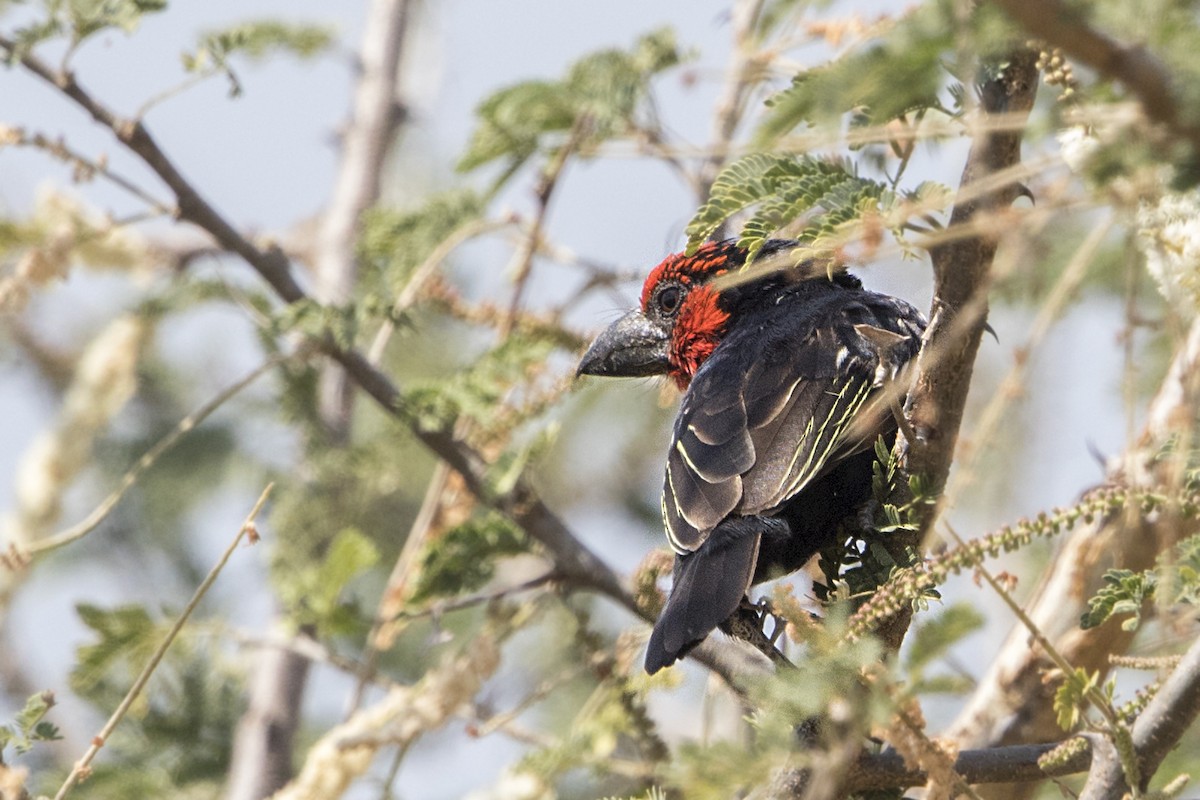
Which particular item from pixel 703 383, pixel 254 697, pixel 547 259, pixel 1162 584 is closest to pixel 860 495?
pixel 703 383

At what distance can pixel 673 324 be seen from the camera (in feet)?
11.4

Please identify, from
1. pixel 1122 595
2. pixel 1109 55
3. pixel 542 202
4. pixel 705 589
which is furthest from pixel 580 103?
pixel 1109 55

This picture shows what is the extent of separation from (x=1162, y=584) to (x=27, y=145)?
2192 millimetres

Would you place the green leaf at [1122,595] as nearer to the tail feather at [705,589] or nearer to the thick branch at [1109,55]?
the tail feather at [705,589]

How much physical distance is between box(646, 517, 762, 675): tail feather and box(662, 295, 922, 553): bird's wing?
35mm

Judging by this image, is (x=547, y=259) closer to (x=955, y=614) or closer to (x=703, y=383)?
(x=703, y=383)

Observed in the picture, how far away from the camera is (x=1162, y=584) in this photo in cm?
148

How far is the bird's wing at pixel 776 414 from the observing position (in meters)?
2.50

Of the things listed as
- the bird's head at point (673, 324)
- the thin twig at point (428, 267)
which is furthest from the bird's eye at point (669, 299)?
the thin twig at point (428, 267)

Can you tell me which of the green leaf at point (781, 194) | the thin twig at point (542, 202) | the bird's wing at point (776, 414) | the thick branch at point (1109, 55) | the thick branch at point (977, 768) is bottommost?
the thick branch at point (977, 768)

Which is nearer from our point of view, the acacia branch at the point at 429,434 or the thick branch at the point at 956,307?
the thick branch at the point at 956,307

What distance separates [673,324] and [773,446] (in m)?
0.97

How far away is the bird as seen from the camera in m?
2.36

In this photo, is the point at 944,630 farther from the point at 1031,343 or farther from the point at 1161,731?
the point at 1031,343
